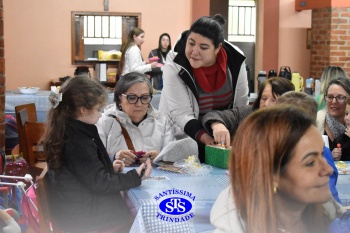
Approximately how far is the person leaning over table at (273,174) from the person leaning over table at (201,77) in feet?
5.52

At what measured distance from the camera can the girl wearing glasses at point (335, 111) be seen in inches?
150

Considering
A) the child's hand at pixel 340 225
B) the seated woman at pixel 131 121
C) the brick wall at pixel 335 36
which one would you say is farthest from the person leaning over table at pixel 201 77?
the brick wall at pixel 335 36

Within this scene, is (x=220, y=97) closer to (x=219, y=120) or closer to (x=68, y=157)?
(x=219, y=120)

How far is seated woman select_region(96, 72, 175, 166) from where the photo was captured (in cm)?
329

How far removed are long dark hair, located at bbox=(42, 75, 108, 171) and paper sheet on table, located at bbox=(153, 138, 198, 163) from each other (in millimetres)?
426

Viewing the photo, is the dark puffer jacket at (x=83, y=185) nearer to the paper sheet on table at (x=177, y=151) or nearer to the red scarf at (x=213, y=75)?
the paper sheet on table at (x=177, y=151)

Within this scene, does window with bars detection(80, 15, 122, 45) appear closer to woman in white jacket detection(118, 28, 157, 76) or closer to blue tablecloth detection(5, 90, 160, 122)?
woman in white jacket detection(118, 28, 157, 76)

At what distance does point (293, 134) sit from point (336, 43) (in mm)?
8076

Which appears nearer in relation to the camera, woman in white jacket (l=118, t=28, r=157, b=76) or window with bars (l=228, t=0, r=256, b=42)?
woman in white jacket (l=118, t=28, r=157, b=76)

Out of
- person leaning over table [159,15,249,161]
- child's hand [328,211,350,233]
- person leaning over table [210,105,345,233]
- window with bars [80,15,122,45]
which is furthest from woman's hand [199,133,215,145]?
window with bars [80,15,122,45]

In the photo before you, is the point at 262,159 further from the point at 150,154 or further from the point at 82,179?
the point at 150,154

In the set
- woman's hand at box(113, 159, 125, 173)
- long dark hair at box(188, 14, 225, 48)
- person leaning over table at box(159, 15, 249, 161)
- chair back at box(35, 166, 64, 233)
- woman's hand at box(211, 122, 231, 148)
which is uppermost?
long dark hair at box(188, 14, 225, 48)

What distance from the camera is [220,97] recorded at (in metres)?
3.31

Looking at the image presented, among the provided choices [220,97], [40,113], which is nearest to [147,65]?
[40,113]
